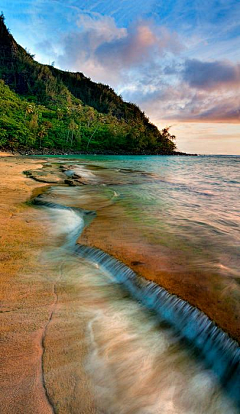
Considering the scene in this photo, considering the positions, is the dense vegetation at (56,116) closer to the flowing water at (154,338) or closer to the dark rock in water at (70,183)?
the dark rock in water at (70,183)

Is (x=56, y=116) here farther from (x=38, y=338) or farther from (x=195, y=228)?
(x=38, y=338)

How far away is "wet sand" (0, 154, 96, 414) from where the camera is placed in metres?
1.68

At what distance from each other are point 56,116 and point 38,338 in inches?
3741

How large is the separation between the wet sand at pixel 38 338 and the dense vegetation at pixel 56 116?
5513 cm

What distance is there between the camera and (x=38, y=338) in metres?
2.25

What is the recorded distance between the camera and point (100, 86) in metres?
168

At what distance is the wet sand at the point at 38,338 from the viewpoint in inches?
66.2

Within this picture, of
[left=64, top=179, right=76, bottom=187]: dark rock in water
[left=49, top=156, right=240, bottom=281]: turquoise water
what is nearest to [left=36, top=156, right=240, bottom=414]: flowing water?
[left=49, top=156, right=240, bottom=281]: turquoise water

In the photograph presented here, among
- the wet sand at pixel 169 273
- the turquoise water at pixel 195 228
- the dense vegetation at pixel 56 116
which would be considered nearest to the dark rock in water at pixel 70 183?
the turquoise water at pixel 195 228

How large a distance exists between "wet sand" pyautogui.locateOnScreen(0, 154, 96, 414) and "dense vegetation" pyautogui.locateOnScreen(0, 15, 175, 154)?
5513 centimetres

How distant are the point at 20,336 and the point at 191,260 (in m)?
2.92

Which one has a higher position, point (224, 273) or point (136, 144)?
point (136, 144)

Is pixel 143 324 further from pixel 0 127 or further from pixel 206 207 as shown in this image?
pixel 0 127

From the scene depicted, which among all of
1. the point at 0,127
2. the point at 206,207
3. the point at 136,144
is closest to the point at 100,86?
the point at 136,144
